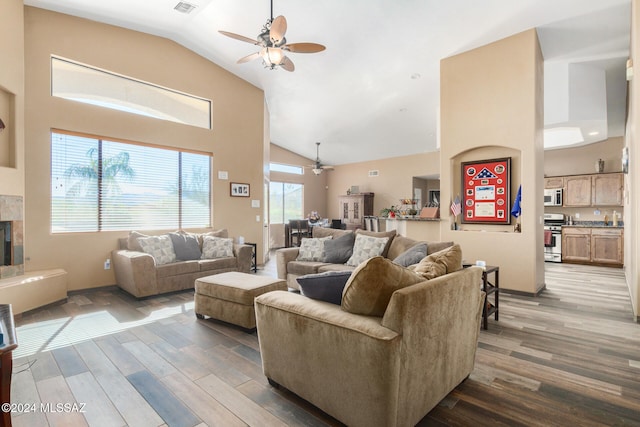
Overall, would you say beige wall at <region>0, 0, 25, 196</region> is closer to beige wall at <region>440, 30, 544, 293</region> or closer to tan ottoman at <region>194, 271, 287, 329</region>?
tan ottoman at <region>194, 271, 287, 329</region>

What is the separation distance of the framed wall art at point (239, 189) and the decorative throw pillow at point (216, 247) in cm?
133

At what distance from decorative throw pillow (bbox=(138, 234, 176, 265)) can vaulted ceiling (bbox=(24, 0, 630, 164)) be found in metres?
3.38

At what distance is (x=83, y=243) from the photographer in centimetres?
468

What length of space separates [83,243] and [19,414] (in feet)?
11.1

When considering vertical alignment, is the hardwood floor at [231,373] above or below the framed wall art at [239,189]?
below

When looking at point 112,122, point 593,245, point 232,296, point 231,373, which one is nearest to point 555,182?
point 593,245

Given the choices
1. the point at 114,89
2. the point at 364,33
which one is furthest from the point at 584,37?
the point at 114,89

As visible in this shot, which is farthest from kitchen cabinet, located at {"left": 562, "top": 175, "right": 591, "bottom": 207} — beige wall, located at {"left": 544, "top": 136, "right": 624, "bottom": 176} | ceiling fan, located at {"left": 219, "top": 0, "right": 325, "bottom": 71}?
ceiling fan, located at {"left": 219, "top": 0, "right": 325, "bottom": 71}

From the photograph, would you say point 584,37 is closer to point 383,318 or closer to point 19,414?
point 383,318

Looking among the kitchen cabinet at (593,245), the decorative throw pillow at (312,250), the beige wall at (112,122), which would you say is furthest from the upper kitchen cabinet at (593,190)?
the beige wall at (112,122)

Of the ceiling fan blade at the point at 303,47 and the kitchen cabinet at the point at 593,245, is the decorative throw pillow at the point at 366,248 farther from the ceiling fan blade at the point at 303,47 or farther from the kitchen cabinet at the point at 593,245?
the kitchen cabinet at the point at 593,245

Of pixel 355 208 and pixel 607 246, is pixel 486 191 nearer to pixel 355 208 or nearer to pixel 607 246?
pixel 607 246

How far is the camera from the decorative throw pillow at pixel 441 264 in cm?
201

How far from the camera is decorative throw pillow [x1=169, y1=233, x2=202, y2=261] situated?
497cm
